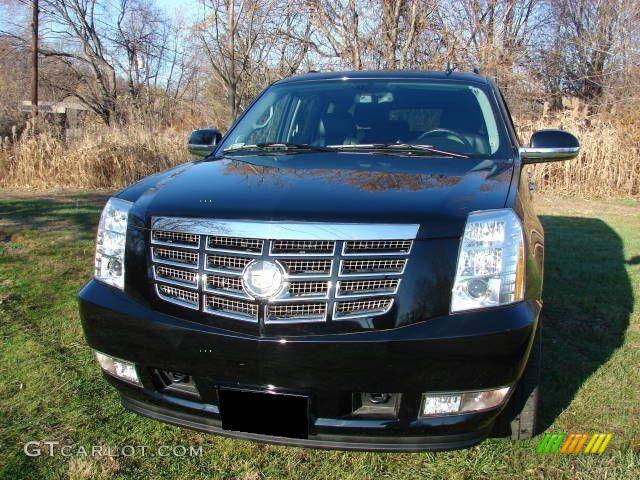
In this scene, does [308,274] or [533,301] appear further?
[533,301]

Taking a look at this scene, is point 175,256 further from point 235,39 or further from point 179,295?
point 235,39

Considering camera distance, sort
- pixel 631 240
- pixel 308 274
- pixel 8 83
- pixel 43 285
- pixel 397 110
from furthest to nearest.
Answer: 1. pixel 8 83
2. pixel 631 240
3. pixel 43 285
4. pixel 397 110
5. pixel 308 274

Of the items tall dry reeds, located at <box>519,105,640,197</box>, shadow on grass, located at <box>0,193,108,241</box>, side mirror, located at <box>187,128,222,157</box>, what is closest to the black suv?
side mirror, located at <box>187,128,222,157</box>

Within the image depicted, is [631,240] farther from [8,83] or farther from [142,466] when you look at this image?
[8,83]

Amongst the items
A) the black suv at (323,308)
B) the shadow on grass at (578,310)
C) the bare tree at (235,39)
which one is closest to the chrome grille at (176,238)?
the black suv at (323,308)

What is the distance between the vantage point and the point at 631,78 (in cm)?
1719

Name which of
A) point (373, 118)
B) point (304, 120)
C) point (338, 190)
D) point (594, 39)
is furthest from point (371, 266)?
point (594, 39)

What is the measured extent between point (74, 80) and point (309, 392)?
30518 mm

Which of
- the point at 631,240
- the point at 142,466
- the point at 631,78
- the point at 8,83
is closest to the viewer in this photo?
the point at 142,466

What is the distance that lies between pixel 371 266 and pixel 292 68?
15177mm

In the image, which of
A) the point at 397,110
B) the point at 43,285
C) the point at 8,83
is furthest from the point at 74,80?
the point at 397,110

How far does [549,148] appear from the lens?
3361mm

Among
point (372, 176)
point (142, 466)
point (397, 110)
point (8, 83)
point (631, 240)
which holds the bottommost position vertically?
point (142, 466)

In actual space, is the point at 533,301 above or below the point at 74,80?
below
